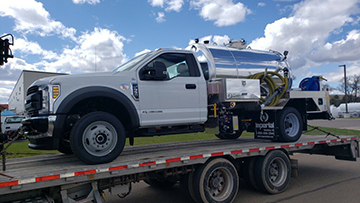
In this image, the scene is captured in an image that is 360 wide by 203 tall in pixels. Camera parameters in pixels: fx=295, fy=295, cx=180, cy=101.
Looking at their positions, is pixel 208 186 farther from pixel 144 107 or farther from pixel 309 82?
pixel 309 82

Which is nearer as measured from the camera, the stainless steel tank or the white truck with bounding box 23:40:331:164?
the white truck with bounding box 23:40:331:164

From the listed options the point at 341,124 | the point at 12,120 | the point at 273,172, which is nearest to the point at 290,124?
the point at 273,172

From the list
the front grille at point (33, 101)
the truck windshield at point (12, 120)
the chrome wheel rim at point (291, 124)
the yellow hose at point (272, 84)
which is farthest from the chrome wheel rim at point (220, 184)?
the truck windshield at point (12, 120)

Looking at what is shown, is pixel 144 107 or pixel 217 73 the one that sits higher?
pixel 217 73

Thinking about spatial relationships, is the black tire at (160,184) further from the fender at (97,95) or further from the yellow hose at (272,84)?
the yellow hose at (272,84)

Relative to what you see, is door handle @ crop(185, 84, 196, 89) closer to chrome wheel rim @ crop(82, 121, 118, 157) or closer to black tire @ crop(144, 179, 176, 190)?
chrome wheel rim @ crop(82, 121, 118, 157)

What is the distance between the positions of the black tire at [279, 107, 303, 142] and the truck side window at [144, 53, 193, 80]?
2992 millimetres

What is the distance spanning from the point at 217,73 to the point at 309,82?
3.46m

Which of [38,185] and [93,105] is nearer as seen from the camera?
[38,185]

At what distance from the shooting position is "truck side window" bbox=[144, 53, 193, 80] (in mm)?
5895

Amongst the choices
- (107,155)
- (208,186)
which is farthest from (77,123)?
(208,186)

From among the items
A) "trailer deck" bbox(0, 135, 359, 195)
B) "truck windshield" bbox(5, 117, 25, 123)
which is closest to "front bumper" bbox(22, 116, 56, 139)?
"trailer deck" bbox(0, 135, 359, 195)

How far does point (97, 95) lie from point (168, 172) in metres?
1.80

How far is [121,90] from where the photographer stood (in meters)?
5.11
